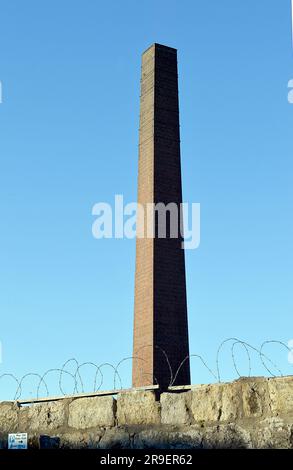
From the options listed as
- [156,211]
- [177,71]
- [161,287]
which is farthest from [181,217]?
[177,71]

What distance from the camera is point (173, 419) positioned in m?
5.20

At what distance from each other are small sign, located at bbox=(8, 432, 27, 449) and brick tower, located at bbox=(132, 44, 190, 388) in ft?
37.8

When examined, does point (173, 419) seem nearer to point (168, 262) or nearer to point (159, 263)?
point (159, 263)

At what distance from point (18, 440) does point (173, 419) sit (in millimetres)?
1784

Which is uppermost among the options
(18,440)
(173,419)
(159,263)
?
(159,263)

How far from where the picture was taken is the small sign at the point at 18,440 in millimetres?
6305

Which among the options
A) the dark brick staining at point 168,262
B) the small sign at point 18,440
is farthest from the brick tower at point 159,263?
the small sign at point 18,440

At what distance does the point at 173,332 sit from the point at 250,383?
1454cm

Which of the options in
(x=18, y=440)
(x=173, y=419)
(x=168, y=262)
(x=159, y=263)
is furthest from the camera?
(x=168, y=262)

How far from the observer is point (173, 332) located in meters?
19.2

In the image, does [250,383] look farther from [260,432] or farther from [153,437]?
[153,437]

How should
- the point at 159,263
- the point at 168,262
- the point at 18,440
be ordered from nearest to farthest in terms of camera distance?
the point at 18,440 → the point at 159,263 → the point at 168,262

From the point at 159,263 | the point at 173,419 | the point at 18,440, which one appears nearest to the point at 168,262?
the point at 159,263

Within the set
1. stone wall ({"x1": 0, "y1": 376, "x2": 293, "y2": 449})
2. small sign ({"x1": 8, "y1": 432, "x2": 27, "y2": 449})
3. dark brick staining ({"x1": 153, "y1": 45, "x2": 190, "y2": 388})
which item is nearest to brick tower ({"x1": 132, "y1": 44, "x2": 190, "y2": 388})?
dark brick staining ({"x1": 153, "y1": 45, "x2": 190, "y2": 388})
